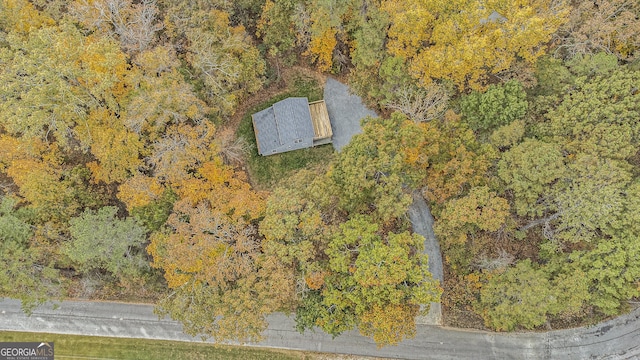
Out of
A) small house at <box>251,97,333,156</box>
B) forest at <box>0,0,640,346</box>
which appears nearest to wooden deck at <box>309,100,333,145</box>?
small house at <box>251,97,333,156</box>

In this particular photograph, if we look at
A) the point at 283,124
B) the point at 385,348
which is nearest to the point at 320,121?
the point at 283,124

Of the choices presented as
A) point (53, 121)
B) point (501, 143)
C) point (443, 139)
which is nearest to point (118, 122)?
point (53, 121)

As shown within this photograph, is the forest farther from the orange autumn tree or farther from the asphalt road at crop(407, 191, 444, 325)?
the asphalt road at crop(407, 191, 444, 325)

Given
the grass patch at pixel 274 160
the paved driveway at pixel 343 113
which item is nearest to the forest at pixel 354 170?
the grass patch at pixel 274 160

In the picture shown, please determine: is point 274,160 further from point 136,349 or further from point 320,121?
point 136,349

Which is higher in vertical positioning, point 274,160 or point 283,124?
point 283,124

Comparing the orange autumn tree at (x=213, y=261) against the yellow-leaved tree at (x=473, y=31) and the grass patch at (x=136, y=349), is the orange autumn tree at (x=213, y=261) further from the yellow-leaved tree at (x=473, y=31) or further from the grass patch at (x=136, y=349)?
the yellow-leaved tree at (x=473, y=31)

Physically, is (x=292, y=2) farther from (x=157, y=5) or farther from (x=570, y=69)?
(x=570, y=69)
